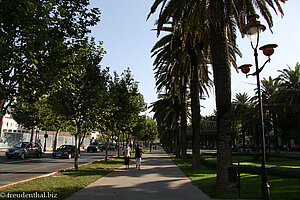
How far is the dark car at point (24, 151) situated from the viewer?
24.6 meters

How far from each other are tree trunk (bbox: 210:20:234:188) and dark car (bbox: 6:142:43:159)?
2192cm

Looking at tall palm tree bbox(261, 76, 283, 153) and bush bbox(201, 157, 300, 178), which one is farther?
tall palm tree bbox(261, 76, 283, 153)

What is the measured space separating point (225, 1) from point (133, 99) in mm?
18851

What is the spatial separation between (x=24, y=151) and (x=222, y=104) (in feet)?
75.1

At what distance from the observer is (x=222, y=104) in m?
10.6

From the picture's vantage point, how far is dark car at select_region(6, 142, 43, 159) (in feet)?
80.6

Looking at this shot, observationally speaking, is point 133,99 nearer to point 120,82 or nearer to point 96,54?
point 120,82

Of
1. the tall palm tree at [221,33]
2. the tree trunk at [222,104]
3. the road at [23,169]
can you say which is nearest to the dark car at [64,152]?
the road at [23,169]

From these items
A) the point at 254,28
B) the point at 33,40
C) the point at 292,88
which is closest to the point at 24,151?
the point at 33,40

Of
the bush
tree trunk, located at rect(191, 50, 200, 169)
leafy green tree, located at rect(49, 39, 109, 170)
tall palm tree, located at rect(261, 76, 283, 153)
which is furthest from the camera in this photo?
tall palm tree, located at rect(261, 76, 283, 153)

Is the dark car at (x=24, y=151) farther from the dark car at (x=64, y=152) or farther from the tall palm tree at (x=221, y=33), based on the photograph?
the tall palm tree at (x=221, y=33)

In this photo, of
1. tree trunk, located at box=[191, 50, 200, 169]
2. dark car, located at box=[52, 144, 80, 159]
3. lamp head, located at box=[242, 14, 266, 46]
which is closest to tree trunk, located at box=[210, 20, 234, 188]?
lamp head, located at box=[242, 14, 266, 46]

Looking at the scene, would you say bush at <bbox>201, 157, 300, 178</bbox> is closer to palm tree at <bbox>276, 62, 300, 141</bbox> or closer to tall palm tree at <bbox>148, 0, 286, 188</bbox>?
tall palm tree at <bbox>148, 0, 286, 188</bbox>

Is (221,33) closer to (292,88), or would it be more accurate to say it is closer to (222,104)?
(222,104)
